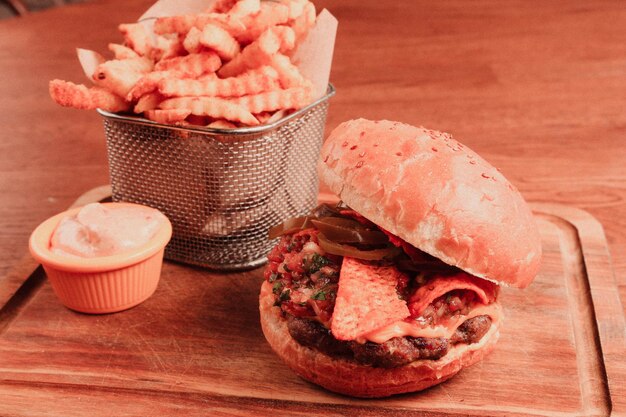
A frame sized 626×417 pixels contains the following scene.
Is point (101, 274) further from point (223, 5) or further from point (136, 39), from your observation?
point (223, 5)

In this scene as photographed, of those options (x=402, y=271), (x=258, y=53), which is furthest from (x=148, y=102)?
(x=402, y=271)

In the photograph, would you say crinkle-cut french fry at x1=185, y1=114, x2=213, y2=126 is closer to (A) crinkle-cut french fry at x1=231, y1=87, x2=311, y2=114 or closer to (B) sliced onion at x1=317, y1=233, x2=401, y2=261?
(A) crinkle-cut french fry at x1=231, y1=87, x2=311, y2=114

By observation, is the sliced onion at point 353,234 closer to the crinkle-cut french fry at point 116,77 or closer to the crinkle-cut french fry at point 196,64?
the crinkle-cut french fry at point 196,64

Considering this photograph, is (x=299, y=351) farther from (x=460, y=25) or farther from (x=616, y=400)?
(x=460, y=25)

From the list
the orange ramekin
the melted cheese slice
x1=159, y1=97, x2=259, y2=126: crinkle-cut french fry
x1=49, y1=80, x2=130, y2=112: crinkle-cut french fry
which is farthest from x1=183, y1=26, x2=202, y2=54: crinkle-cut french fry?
the melted cheese slice

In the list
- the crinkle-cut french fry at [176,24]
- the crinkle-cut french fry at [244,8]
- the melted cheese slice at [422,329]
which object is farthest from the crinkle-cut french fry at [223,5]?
the melted cheese slice at [422,329]

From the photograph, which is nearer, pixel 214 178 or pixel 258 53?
pixel 258 53

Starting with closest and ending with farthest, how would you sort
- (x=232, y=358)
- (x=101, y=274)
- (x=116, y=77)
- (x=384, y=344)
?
1. (x=384, y=344)
2. (x=232, y=358)
3. (x=101, y=274)
4. (x=116, y=77)
